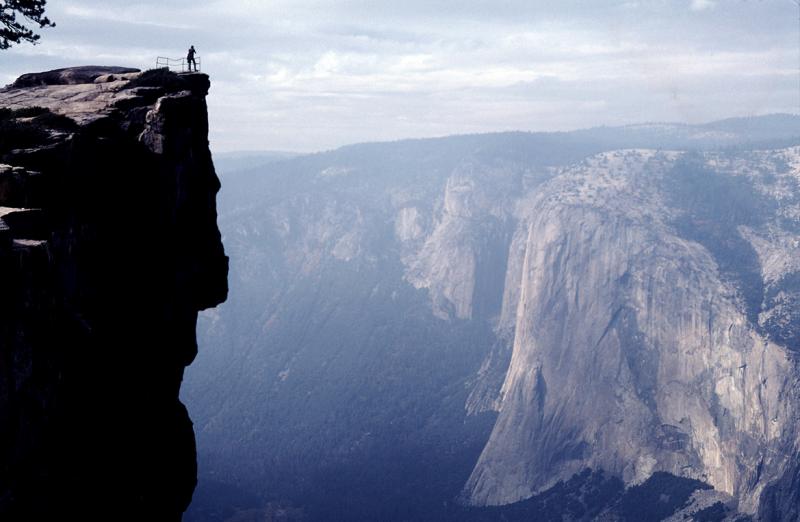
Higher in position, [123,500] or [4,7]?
[4,7]

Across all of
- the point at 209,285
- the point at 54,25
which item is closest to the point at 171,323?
the point at 209,285

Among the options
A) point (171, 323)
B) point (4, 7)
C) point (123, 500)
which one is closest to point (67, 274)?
point (123, 500)

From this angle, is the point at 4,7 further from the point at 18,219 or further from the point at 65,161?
the point at 18,219

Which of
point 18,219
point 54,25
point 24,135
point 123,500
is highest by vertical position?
point 54,25

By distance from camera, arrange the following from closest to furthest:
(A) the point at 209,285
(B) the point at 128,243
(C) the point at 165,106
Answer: (B) the point at 128,243 → (C) the point at 165,106 → (A) the point at 209,285

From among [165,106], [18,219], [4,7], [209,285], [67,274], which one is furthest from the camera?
[209,285]

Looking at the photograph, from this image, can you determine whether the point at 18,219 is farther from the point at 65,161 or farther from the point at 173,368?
the point at 173,368

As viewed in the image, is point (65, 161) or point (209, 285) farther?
point (209, 285)
